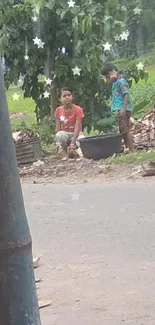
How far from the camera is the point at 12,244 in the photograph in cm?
182

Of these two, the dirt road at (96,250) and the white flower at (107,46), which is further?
the white flower at (107,46)

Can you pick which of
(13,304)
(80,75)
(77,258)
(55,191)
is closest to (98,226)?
(77,258)

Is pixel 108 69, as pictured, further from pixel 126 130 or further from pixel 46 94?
pixel 46 94

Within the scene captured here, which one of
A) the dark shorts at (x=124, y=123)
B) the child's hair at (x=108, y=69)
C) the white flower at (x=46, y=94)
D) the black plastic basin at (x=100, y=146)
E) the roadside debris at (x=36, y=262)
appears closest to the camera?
the roadside debris at (x=36, y=262)

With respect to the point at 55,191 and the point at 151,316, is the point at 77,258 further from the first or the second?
the point at 55,191

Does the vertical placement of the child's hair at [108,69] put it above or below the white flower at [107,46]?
below

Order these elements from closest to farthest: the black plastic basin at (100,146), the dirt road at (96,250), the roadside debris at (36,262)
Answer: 1. the dirt road at (96,250)
2. the roadside debris at (36,262)
3. the black plastic basin at (100,146)

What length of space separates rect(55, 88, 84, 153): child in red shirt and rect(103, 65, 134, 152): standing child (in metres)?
0.49

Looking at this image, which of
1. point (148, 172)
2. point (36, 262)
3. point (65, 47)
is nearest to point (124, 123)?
point (65, 47)

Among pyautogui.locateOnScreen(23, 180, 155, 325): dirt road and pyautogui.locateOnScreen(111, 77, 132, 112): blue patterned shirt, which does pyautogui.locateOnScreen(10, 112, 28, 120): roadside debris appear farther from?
pyautogui.locateOnScreen(23, 180, 155, 325): dirt road

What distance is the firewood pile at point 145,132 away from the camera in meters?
9.54

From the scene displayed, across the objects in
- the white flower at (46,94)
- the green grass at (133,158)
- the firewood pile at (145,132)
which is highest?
the white flower at (46,94)

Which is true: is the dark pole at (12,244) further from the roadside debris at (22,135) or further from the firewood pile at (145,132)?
the firewood pile at (145,132)

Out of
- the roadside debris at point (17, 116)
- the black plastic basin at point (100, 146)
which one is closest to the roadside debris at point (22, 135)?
the black plastic basin at point (100, 146)
